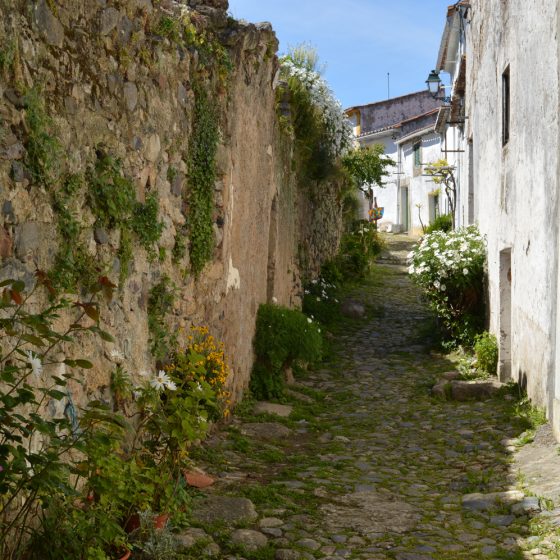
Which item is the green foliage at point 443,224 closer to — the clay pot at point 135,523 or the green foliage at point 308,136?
the green foliage at point 308,136

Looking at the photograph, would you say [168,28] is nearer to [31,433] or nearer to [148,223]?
[148,223]

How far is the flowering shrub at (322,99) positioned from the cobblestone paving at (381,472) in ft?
16.3

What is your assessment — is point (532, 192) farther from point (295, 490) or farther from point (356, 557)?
point (356, 557)

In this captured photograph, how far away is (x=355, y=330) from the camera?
1324 centimetres

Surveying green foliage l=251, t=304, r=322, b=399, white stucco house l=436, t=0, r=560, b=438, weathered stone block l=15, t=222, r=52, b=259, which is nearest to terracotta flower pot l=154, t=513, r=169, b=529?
weathered stone block l=15, t=222, r=52, b=259

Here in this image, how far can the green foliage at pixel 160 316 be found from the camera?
5629mm

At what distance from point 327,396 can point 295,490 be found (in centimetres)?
376

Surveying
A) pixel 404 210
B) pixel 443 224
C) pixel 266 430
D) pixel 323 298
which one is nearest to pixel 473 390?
pixel 266 430

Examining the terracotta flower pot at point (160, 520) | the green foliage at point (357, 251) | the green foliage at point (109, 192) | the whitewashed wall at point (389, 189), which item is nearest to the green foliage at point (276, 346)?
the green foliage at point (109, 192)

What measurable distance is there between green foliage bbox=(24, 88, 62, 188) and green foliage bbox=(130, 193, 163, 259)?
1.17m

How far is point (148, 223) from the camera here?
17.6ft

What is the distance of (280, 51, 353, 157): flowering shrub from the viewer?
44.0 feet

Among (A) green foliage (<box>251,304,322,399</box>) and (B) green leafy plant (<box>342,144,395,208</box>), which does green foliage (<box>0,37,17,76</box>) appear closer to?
(A) green foliage (<box>251,304,322,399</box>)

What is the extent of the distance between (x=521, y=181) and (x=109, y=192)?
5.27 meters
